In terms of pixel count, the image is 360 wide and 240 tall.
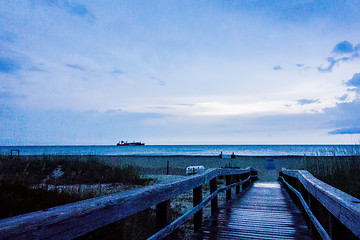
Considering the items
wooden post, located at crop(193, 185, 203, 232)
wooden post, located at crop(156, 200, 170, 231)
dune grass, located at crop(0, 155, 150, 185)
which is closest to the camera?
wooden post, located at crop(156, 200, 170, 231)

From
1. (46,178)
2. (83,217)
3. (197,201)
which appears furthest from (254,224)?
(46,178)

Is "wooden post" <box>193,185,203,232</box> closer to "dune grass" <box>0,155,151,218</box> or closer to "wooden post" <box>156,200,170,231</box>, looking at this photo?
"wooden post" <box>156,200,170,231</box>

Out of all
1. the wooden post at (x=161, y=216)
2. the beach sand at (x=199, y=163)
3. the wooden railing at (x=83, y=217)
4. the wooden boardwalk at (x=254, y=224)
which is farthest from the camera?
the beach sand at (x=199, y=163)

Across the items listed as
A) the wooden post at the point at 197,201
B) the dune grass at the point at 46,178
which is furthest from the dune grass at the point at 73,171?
the wooden post at the point at 197,201

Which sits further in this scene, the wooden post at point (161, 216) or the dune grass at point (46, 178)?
the dune grass at point (46, 178)

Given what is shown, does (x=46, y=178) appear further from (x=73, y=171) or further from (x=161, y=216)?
(x=161, y=216)

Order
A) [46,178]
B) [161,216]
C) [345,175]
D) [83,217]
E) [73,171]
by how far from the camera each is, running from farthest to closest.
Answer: [73,171] < [46,178] < [345,175] < [161,216] < [83,217]

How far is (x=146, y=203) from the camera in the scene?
2.24 meters

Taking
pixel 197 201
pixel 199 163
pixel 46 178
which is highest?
pixel 197 201

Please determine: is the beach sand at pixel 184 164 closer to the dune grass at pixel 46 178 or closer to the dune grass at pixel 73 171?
the dune grass at pixel 73 171

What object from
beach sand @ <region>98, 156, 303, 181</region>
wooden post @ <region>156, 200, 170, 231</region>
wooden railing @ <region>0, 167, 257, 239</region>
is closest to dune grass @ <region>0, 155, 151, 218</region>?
wooden post @ <region>156, 200, 170, 231</region>

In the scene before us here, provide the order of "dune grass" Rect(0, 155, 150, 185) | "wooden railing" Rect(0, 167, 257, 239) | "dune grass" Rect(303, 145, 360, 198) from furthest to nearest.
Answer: "dune grass" Rect(0, 155, 150, 185), "dune grass" Rect(303, 145, 360, 198), "wooden railing" Rect(0, 167, 257, 239)

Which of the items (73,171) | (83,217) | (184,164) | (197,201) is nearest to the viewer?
(83,217)

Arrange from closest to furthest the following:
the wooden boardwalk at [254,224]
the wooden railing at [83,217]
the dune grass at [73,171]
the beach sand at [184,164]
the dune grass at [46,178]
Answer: the wooden railing at [83,217], the dune grass at [46,178], the wooden boardwalk at [254,224], the dune grass at [73,171], the beach sand at [184,164]
